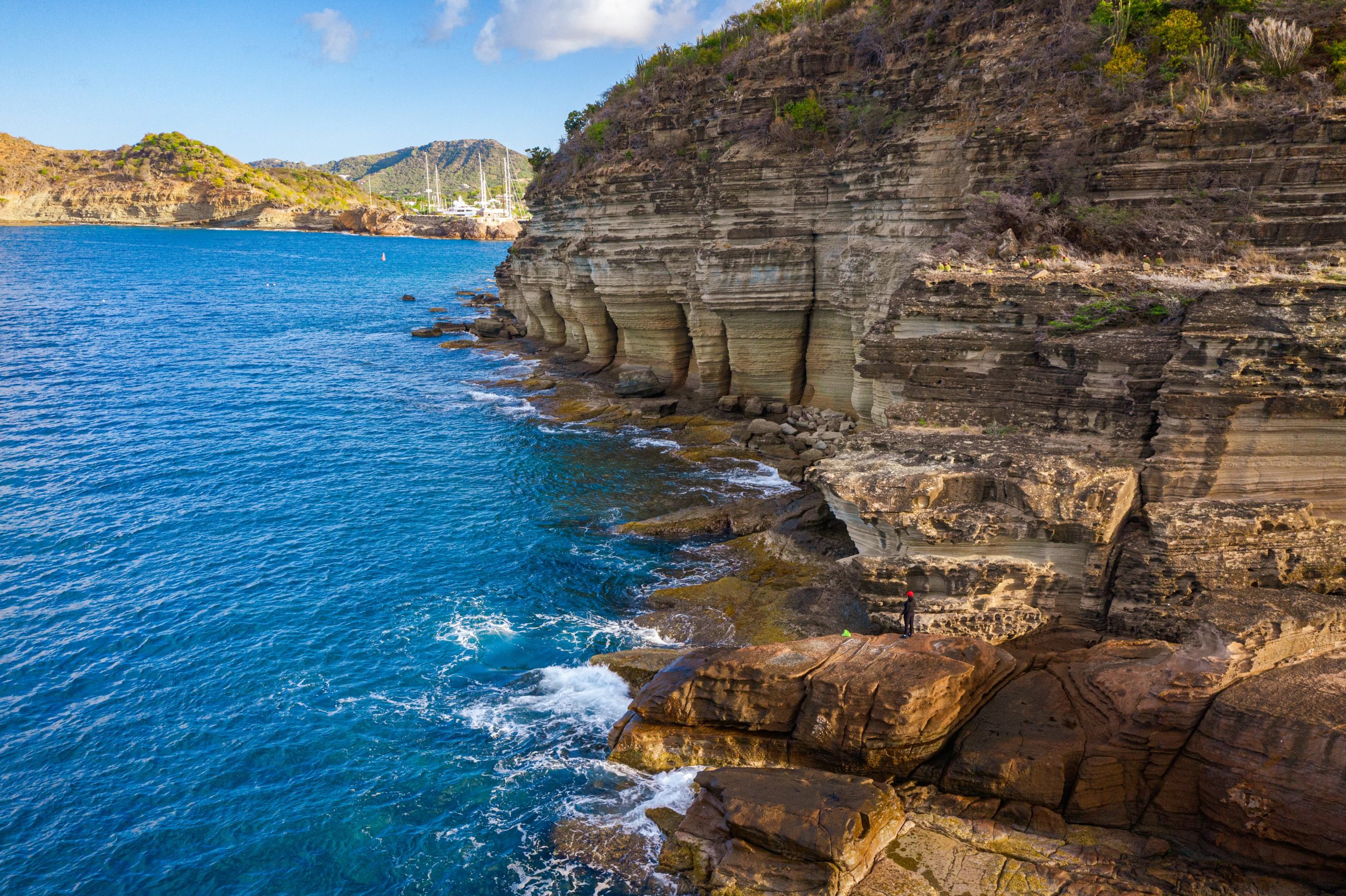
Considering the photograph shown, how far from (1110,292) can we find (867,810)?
13.4m

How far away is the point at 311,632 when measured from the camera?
2130 cm

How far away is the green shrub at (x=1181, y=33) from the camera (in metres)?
23.7

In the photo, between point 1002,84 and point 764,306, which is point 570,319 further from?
point 1002,84

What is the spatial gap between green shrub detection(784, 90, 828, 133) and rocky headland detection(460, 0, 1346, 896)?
5.72 m

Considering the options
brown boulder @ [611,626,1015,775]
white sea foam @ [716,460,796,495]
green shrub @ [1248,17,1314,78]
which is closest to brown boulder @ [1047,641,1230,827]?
brown boulder @ [611,626,1015,775]

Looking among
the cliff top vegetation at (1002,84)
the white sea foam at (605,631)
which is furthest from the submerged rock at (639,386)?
the white sea foam at (605,631)

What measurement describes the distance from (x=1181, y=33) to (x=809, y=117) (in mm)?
15560

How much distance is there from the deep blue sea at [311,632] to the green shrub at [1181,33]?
1984cm

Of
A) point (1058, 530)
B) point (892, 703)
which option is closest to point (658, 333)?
point (1058, 530)

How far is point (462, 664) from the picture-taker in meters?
19.8

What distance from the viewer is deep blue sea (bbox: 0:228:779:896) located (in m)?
14.6

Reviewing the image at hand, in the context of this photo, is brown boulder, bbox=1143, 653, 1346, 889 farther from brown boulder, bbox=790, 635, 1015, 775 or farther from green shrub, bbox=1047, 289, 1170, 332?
green shrub, bbox=1047, 289, 1170, 332

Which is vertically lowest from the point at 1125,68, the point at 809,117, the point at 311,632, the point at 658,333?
the point at 311,632

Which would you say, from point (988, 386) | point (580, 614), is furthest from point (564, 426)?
point (988, 386)
